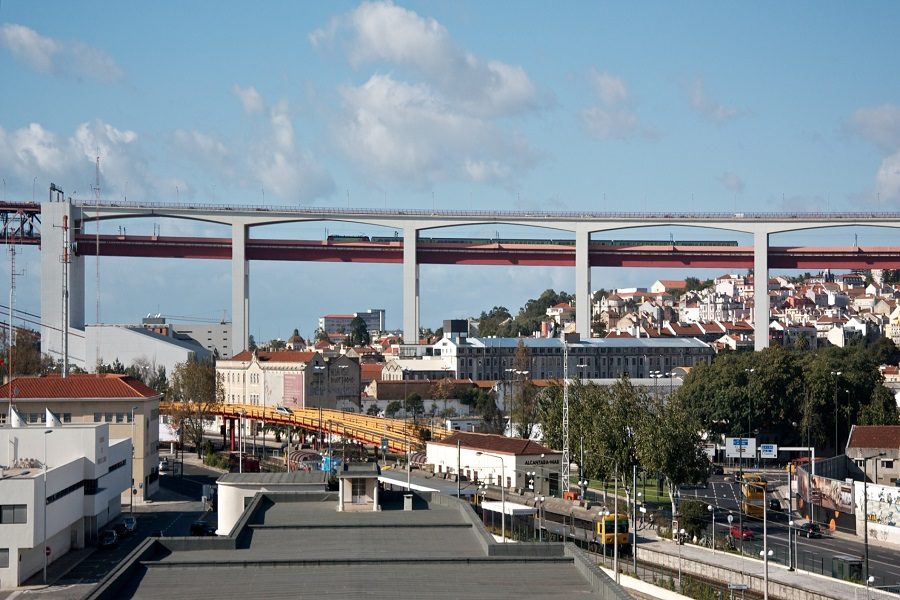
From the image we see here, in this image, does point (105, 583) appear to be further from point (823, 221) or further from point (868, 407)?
point (823, 221)

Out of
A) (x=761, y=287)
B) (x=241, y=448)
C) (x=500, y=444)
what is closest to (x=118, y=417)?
(x=241, y=448)

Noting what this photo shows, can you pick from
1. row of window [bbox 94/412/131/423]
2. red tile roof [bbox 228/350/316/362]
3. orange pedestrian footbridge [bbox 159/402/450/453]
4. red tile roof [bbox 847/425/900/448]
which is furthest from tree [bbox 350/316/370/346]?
red tile roof [bbox 847/425/900/448]

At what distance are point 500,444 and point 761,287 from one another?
47224 mm

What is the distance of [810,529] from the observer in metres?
37.6

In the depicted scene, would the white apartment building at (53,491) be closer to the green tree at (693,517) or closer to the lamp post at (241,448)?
the lamp post at (241,448)

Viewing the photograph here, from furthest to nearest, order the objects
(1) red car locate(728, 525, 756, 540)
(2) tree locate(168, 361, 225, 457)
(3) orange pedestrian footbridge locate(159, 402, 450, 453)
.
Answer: (2) tree locate(168, 361, 225, 457) → (3) orange pedestrian footbridge locate(159, 402, 450, 453) → (1) red car locate(728, 525, 756, 540)

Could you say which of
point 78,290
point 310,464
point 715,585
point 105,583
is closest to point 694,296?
point 78,290

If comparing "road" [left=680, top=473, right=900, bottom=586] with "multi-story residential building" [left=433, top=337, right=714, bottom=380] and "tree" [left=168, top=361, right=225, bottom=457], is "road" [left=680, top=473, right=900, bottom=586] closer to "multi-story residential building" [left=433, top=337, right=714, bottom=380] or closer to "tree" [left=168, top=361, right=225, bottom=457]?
"tree" [left=168, top=361, right=225, bottom=457]

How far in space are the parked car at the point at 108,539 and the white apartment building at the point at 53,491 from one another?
0.57 metres

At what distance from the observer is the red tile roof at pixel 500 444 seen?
45844mm

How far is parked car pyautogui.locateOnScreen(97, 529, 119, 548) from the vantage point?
3603 centimetres

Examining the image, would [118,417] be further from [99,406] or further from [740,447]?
[740,447]

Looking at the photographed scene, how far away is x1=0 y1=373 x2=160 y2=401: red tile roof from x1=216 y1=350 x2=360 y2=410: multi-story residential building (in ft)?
104

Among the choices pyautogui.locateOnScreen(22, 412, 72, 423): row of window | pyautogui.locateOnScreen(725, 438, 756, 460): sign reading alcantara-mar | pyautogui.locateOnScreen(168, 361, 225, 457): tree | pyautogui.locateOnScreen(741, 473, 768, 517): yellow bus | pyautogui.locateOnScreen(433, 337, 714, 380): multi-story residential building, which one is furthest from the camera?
pyautogui.locateOnScreen(433, 337, 714, 380): multi-story residential building
